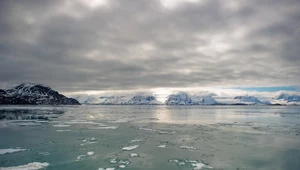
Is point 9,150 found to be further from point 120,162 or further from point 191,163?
point 191,163

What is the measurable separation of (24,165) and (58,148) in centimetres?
433

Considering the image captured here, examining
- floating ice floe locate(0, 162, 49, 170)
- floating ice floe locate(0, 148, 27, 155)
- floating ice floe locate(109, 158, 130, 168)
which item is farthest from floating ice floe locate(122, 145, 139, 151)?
floating ice floe locate(0, 148, 27, 155)

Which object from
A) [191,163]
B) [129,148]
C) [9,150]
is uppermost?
[9,150]

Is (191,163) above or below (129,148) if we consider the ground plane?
below

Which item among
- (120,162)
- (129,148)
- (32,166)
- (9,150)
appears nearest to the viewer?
(32,166)

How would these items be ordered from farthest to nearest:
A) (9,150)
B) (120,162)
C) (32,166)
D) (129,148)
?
(129,148) < (9,150) < (120,162) < (32,166)

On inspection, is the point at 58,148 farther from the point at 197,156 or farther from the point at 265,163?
the point at 265,163

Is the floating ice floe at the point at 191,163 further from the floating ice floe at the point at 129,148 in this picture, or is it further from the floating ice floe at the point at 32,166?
→ the floating ice floe at the point at 32,166

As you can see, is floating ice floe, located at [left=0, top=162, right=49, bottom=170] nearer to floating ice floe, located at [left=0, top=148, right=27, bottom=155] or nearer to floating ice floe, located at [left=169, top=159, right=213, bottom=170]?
floating ice floe, located at [left=0, top=148, right=27, bottom=155]

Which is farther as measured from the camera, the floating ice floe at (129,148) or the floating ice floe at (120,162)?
the floating ice floe at (129,148)

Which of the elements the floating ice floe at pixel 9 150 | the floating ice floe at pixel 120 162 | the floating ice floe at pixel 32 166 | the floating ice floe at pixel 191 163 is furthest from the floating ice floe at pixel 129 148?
the floating ice floe at pixel 9 150

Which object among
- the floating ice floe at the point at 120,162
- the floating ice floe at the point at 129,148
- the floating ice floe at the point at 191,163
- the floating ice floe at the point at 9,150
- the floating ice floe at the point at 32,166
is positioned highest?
the floating ice floe at the point at 9,150

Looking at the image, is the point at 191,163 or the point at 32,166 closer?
the point at 32,166

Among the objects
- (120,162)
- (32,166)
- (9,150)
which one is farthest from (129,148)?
(9,150)
